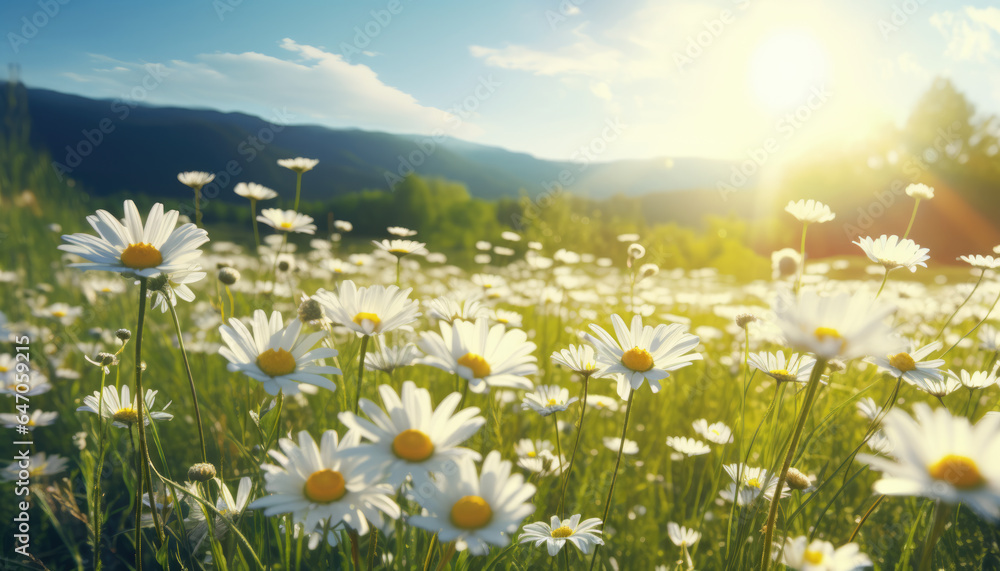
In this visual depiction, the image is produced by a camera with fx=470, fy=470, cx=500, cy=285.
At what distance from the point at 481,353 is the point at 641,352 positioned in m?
0.43

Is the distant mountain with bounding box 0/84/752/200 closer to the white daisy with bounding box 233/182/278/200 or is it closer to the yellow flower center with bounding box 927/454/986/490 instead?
the white daisy with bounding box 233/182/278/200

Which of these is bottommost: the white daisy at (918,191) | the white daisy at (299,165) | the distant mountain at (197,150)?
the white daisy at (299,165)

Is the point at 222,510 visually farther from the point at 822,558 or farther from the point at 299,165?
the point at 299,165

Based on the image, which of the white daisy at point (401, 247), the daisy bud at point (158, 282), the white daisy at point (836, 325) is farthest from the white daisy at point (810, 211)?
the daisy bud at point (158, 282)

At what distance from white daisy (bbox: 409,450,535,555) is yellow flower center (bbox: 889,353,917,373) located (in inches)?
41.6

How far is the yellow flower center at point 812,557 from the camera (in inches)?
28.0

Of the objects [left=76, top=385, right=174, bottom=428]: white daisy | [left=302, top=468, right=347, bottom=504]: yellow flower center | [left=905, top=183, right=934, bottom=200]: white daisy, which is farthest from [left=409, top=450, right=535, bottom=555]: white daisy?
[left=905, top=183, right=934, bottom=200]: white daisy

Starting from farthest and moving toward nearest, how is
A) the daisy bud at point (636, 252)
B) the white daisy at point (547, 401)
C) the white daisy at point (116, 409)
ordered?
the daisy bud at point (636, 252)
the white daisy at point (547, 401)
the white daisy at point (116, 409)

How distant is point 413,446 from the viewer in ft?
2.37

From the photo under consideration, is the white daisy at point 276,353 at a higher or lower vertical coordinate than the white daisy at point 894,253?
lower

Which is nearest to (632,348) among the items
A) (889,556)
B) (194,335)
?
(889,556)

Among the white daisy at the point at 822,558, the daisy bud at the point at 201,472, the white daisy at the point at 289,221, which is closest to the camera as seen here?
the white daisy at the point at 822,558

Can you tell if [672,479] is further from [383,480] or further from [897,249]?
[383,480]

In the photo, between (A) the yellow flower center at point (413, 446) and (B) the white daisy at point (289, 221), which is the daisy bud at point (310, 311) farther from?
(B) the white daisy at point (289, 221)
